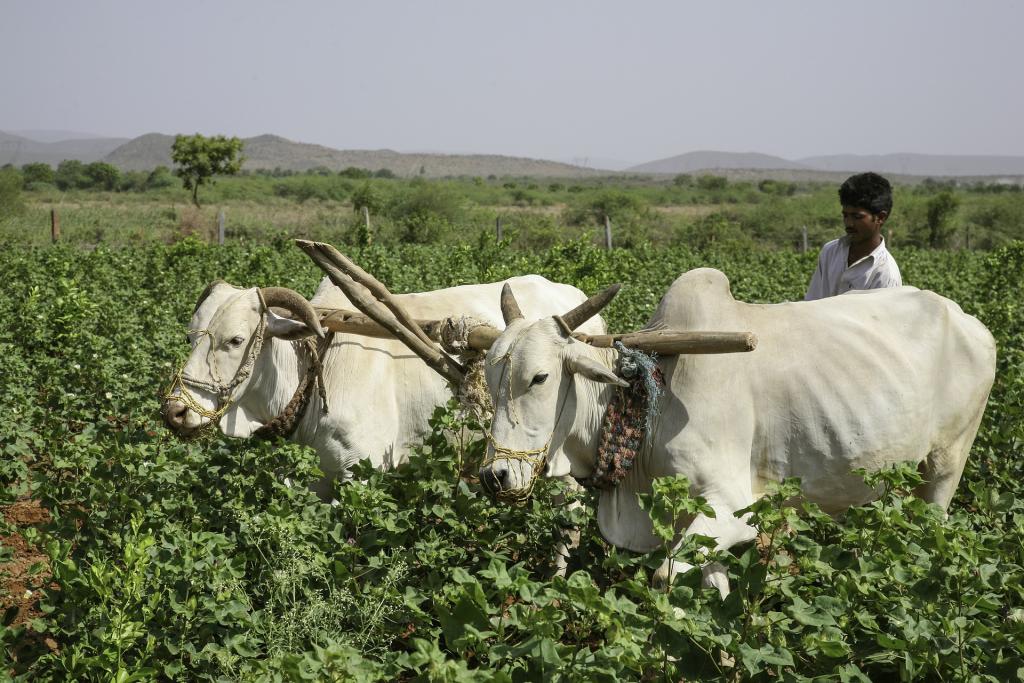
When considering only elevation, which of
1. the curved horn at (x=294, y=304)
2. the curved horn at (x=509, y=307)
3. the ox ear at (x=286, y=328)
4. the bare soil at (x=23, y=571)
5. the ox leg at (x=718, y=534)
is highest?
the curved horn at (x=509, y=307)

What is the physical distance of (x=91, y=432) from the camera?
14.1ft

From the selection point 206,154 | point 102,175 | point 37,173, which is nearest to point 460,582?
point 206,154

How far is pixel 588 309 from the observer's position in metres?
3.67

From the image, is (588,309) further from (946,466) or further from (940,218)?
(940,218)

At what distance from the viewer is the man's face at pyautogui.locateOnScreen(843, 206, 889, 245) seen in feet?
15.6

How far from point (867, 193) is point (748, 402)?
Result: 1.56m

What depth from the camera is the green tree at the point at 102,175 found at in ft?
243

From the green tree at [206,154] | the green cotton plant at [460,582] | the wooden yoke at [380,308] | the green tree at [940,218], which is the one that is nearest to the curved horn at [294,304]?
the wooden yoke at [380,308]

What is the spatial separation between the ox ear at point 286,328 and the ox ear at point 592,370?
161 cm

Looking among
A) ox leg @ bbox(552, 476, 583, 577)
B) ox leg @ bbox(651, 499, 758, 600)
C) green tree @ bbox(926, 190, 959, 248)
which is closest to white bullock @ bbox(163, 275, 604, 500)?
ox leg @ bbox(552, 476, 583, 577)

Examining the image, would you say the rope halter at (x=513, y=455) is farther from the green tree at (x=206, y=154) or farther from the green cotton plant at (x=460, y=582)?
the green tree at (x=206, y=154)

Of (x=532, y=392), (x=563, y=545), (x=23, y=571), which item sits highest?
(x=532, y=392)

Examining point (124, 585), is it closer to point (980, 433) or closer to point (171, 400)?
point (171, 400)

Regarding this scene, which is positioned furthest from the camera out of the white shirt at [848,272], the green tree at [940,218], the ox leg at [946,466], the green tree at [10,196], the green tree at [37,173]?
the green tree at [37,173]
